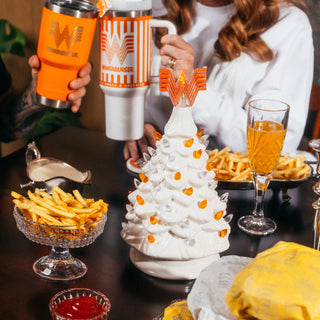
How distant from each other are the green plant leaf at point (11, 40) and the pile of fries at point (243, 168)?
1958 mm

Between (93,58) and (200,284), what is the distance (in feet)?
7.42

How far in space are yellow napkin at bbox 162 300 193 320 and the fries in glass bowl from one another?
0.28m

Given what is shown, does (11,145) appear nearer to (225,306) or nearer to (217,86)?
(217,86)

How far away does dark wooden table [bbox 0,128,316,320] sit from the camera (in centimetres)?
92

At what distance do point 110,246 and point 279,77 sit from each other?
1.30m

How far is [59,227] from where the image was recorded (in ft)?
3.15

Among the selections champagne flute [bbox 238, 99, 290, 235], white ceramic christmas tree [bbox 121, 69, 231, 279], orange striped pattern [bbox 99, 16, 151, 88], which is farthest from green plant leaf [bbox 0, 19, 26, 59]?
white ceramic christmas tree [bbox 121, 69, 231, 279]

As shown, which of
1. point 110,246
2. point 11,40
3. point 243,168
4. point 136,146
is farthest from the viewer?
point 11,40

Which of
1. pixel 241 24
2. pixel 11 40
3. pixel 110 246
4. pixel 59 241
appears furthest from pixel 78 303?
pixel 11 40

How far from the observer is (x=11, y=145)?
133 inches

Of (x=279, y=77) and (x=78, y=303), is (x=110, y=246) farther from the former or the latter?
(x=279, y=77)

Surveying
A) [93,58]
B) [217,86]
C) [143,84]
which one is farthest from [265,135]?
[93,58]

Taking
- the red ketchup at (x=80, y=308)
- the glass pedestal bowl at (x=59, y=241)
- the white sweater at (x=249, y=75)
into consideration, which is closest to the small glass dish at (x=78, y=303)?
the red ketchup at (x=80, y=308)

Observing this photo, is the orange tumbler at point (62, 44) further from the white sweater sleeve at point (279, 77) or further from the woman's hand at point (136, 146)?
the white sweater sleeve at point (279, 77)
